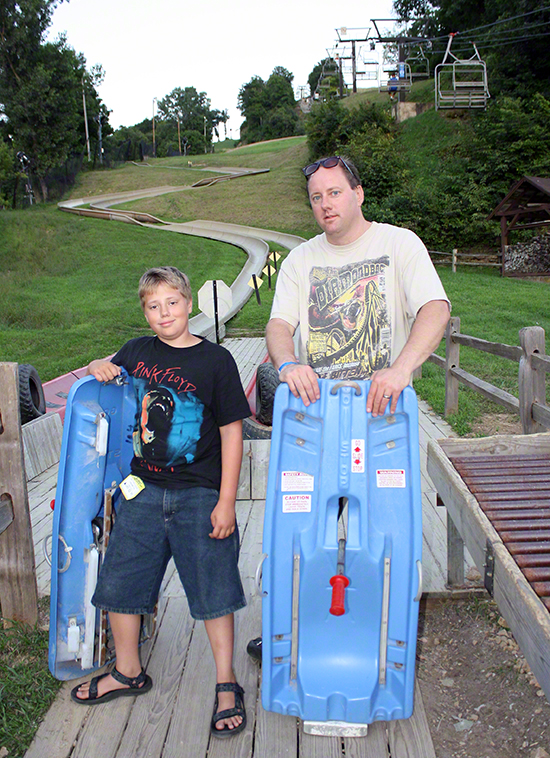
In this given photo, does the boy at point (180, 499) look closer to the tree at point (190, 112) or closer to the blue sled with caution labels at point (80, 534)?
the blue sled with caution labels at point (80, 534)

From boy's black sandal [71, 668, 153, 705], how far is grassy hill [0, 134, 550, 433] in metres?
4.48

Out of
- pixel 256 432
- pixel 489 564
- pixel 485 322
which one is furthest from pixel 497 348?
pixel 485 322

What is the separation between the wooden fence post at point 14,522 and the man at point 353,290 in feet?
4.07

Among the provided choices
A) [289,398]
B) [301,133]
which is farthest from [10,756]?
[301,133]

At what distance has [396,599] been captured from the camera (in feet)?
6.51

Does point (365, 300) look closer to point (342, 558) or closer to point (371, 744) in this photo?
point (342, 558)

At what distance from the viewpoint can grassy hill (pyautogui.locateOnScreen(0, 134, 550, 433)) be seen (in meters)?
10.7

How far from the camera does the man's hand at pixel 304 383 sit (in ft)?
6.37

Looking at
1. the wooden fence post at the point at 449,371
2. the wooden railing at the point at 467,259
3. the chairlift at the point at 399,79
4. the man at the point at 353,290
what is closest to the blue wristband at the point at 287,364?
the man at the point at 353,290

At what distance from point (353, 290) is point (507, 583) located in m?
1.19

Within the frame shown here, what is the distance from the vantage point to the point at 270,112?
259ft

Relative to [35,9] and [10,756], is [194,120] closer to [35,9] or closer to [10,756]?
[35,9]

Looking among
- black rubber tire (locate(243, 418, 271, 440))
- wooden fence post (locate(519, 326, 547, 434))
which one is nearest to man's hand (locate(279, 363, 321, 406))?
wooden fence post (locate(519, 326, 547, 434))

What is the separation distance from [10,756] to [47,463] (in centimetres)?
352
